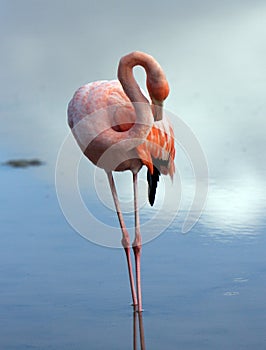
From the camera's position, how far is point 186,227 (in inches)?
342

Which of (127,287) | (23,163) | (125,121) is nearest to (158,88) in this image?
(125,121)

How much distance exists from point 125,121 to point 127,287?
1.06 m

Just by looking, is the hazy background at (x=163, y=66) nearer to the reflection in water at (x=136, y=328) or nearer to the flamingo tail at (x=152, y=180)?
the flamingo tail at (x=152, y=180)

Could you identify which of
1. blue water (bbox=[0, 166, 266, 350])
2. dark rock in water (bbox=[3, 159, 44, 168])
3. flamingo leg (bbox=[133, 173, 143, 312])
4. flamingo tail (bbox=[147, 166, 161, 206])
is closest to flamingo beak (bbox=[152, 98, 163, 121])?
flamingo leg (bbox=[133, 173, 143, 312])

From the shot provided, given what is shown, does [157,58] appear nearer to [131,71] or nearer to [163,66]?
[163,66]

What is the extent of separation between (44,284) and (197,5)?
10.5 meters

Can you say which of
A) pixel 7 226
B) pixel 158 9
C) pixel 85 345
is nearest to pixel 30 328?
pixel 85 345

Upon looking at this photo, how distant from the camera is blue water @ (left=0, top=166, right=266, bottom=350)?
6352 millimetres

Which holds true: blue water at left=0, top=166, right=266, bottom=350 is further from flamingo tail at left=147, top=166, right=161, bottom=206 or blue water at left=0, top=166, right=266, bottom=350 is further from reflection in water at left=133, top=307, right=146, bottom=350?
flamingo tail at left=147, top=166, right=161, bottom=206

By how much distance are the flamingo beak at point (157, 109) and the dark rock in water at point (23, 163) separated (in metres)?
4.43

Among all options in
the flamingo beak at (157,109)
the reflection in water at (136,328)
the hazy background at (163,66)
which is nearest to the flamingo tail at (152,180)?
the flamingo beak at (157,109)

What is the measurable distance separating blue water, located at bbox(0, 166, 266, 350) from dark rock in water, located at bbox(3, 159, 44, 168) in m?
2.19

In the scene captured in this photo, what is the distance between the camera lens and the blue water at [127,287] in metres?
6.35

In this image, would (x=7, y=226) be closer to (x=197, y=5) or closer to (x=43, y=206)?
(x=43, y=206)
